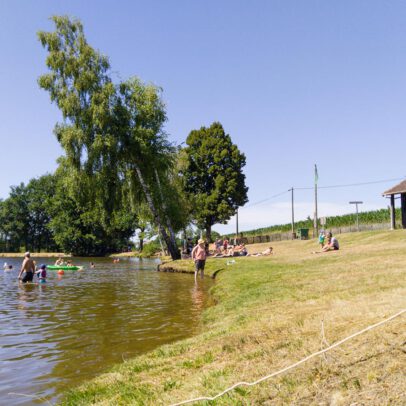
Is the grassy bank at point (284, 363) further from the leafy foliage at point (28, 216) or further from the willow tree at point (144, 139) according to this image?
the leafy foliage at point (28, 216)

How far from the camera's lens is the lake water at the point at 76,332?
6.66m

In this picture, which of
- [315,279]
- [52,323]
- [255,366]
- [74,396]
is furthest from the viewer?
[315,279]

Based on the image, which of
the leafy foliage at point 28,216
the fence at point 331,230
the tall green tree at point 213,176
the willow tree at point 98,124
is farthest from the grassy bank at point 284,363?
the leafy foliage at point 28,216

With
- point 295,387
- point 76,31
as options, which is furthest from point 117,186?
point 295,387

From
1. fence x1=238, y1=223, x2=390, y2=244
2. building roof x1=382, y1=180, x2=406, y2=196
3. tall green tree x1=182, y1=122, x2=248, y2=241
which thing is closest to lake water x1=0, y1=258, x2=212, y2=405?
building roof x1=382, y1=180, x2=406, y2=196

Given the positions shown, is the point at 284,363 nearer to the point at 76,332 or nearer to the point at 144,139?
the point at 76,332

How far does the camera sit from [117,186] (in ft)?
107

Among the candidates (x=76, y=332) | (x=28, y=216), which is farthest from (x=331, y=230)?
(x=28, y=216)

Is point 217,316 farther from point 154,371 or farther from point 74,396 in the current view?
point 74,396

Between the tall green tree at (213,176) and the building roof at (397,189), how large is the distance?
26.1 meters

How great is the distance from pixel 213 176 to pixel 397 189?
3069 cm

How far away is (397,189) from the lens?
37.6m

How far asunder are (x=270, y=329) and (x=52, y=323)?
6.90 metres

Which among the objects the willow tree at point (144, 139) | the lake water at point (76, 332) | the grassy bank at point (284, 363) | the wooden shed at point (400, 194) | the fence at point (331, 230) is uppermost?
the willow tree at point (144, 139)
